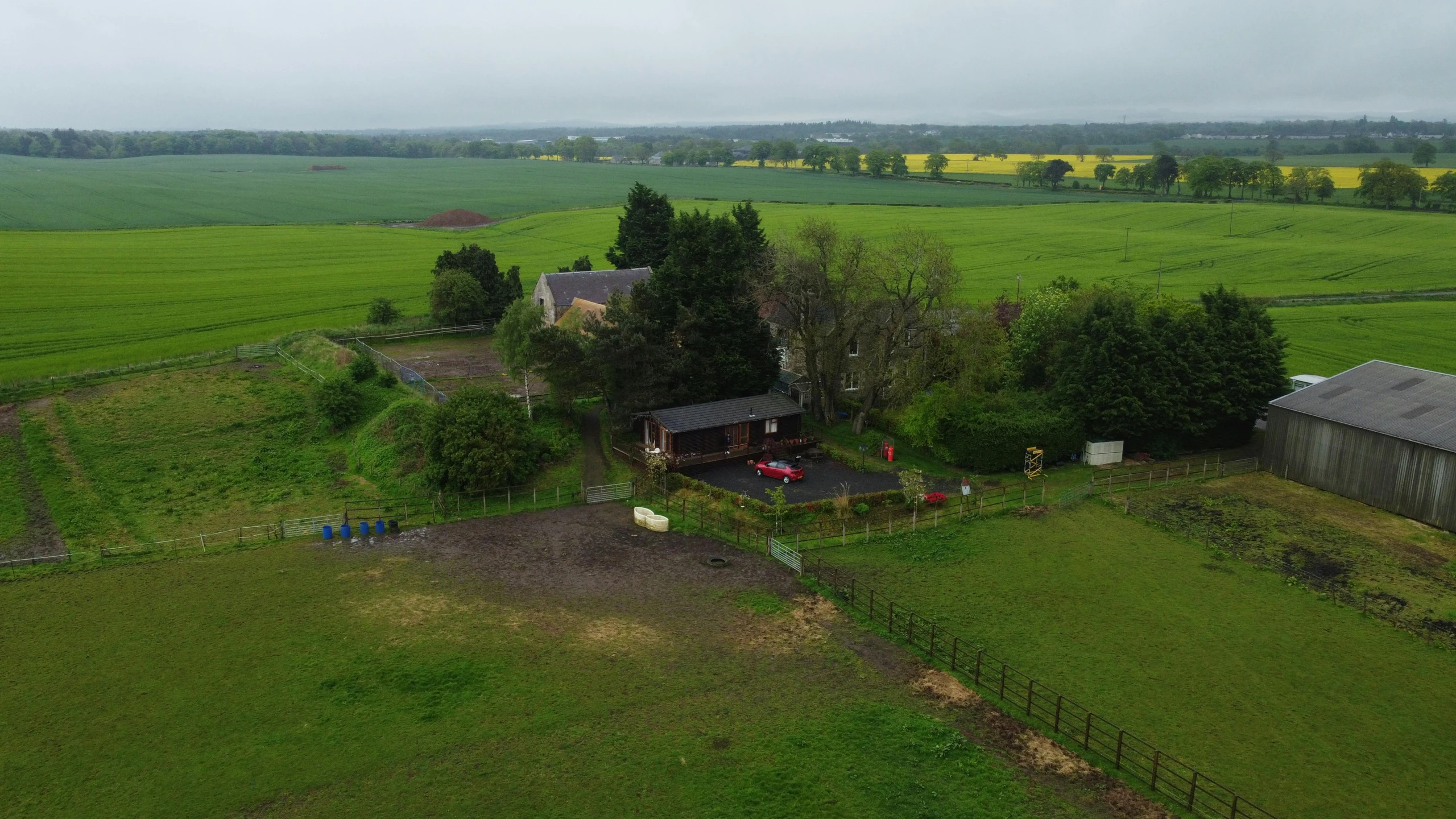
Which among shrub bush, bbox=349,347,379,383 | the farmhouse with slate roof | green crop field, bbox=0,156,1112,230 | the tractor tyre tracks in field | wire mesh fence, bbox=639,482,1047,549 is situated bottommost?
wire mesh fence, bbox=639,482,1047,549

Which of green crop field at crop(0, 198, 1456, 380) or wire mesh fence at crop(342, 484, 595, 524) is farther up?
green crop field at crop(0, 198, 1456, 380)

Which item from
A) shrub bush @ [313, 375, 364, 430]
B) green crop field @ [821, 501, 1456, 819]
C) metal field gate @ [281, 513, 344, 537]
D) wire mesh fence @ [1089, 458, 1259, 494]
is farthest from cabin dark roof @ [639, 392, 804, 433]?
shrub bush @ [313, 375, 364, 430]

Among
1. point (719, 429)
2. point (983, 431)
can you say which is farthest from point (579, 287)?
point (983, 431)

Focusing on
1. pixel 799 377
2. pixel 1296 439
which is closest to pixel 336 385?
pixel 799 377

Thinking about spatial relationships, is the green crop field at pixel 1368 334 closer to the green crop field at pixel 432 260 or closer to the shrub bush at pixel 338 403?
the green crop field at pixel 432 260

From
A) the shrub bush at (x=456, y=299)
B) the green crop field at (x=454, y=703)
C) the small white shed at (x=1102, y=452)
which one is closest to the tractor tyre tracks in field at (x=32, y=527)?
the green crop field at (x=454, y=703)

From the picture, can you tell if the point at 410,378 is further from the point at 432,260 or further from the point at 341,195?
the point at 341,195

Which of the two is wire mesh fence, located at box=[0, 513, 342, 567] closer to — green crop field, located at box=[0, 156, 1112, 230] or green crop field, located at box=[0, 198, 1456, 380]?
green crop field, located at box=[0, 198, 1456, 380]
